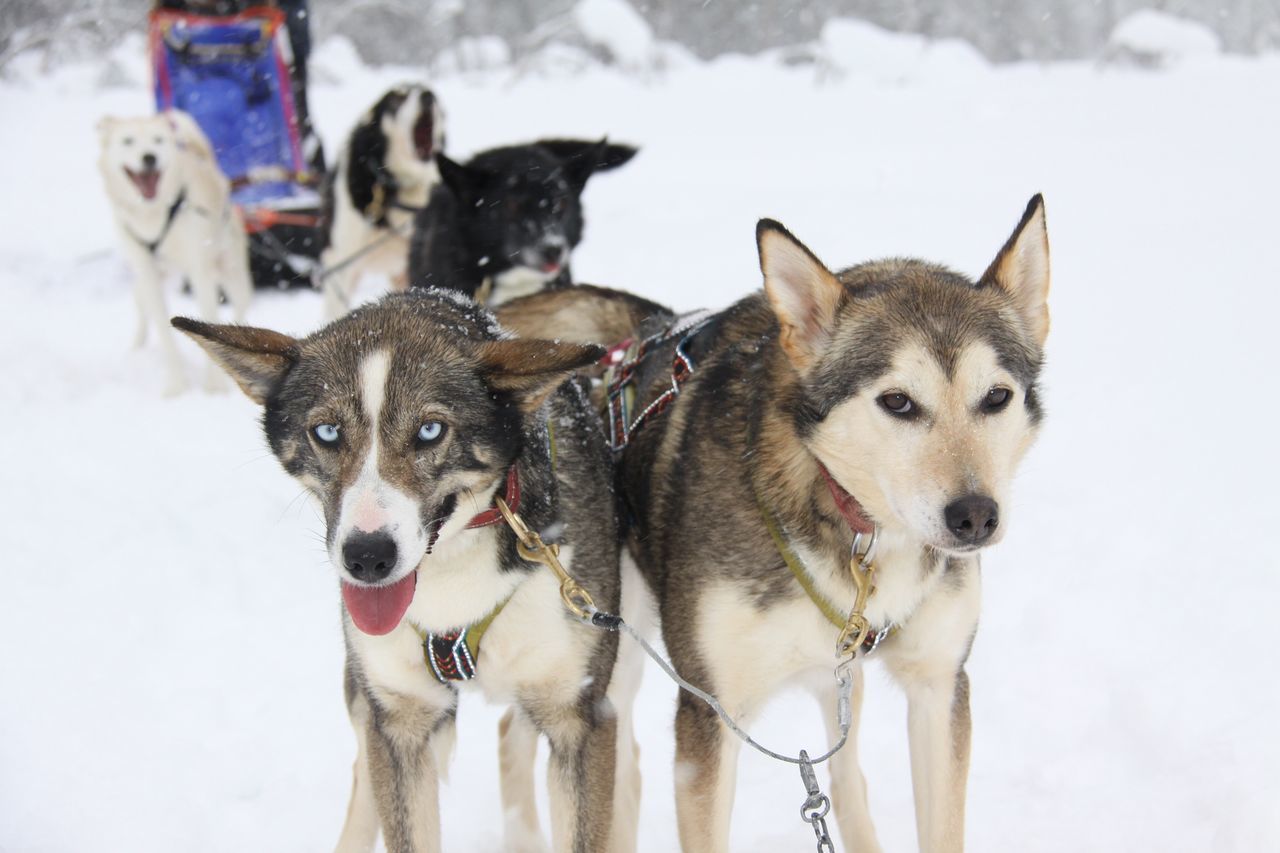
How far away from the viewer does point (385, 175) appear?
22.9 feet

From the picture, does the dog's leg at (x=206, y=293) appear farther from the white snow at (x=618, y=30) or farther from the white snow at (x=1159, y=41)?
the white snow at (x=1159, y=41)

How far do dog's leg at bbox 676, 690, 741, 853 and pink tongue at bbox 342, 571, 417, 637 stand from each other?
758 mm

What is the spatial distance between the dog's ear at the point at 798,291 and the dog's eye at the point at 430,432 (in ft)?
2.41

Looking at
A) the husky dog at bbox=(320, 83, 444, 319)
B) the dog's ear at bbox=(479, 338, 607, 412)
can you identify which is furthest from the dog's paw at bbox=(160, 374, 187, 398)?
the dog's ear at bbox=(479, 338, 607, 412)

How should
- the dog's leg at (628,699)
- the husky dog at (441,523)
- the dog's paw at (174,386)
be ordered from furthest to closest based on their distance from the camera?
the dog's paw at (174,386) → the dog's leg at (628,699) → the husky dog at (441,523)

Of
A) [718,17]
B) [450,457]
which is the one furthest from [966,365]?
[718,17]

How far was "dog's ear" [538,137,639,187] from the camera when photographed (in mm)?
5184

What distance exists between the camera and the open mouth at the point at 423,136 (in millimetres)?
6859

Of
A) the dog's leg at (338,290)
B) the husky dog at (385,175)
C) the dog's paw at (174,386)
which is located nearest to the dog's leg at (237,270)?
the dog's leg at (338,290)

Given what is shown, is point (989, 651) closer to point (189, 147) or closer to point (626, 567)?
point (626, 567)

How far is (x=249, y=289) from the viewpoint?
8219 millimetres

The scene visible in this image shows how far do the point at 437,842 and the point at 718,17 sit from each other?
32747 mm

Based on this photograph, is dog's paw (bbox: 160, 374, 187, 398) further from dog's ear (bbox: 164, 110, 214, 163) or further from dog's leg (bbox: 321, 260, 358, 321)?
dog's ear (bbox: 164, 110, 214, 163)

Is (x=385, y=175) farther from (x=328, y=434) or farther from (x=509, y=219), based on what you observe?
(x=328, y=434)
